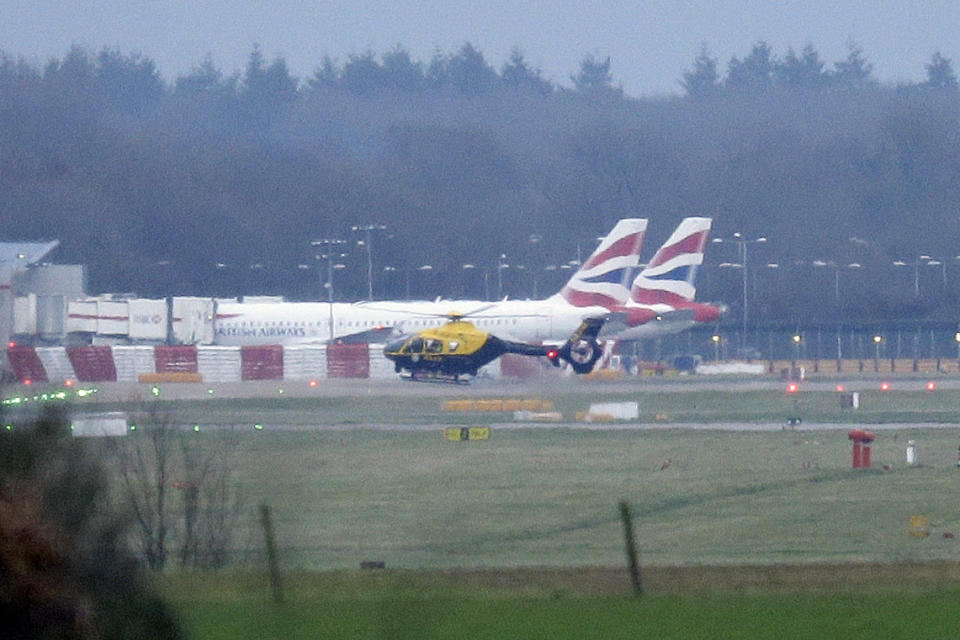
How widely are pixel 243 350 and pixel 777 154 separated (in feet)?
158

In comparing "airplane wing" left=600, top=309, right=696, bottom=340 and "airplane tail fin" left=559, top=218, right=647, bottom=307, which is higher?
"airplane tail fin" left=559, top=218, right=647, bottom=307

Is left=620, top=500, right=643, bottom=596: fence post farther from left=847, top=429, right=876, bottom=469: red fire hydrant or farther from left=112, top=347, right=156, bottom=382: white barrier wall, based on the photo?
left=112, top=347, right=156, bottom=382: white barrier wall

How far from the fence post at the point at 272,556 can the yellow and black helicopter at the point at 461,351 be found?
3356cm

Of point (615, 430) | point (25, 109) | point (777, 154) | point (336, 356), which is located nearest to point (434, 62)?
point (777, 154)

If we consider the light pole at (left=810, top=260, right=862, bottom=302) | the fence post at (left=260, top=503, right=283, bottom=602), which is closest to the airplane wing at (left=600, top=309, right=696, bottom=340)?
the light pole at (left=810, top=260, right=862, bottom=302)

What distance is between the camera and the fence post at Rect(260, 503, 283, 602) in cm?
1268

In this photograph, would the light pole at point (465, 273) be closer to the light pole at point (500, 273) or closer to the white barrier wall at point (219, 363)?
the light pole at point (500, 273)

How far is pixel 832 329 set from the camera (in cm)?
7712

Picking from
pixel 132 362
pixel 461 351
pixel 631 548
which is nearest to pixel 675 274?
pixel 461 351

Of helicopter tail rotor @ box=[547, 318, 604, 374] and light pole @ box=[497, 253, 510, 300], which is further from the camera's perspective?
light pole @ box=[497, 253, 510, 300]

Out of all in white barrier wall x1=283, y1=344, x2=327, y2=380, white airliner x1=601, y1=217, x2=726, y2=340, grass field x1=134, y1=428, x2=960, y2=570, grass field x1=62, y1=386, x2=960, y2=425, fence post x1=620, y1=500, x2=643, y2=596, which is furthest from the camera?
white airliner x1=601, y1=217, x2=726, y2=340

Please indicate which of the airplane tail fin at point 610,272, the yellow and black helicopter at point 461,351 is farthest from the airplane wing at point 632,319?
the yellow and black helicopter at point 461,351

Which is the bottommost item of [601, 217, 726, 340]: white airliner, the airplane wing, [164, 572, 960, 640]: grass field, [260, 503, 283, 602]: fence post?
[164, 572, 960, 640]: grass field

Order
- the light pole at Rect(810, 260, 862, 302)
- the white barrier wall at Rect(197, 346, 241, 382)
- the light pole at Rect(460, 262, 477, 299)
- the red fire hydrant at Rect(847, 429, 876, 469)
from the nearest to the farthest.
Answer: the red fire hydrant at Rect(847, 429, 876, 469) < the white barrier wall at Rect(197, 346, 241, 382) < the light pole at Rect(810, 260, 862, 302) < the light pole at Rect(460, 262, 477, 299)
